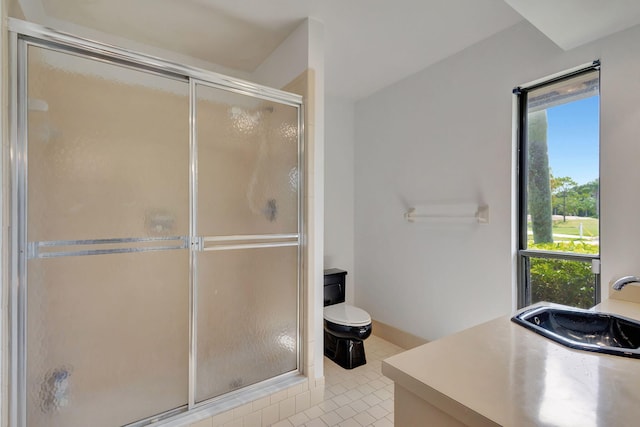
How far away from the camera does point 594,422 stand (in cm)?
57

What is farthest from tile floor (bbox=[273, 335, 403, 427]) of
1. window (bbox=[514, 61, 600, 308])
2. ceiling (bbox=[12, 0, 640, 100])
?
ceiling (bbox=[12, 0, 640, 100])

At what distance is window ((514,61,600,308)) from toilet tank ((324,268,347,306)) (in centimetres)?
142

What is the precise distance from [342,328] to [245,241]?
3.68 feet

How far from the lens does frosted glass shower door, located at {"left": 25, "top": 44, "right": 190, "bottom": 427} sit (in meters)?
1.24

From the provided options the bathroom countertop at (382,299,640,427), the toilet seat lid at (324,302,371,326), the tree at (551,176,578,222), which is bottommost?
the toilet seat lid at (324,302,371,326)

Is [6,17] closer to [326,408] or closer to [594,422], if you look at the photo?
[594,422]

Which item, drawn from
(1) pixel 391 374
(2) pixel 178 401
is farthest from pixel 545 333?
(2) pixel 178 401

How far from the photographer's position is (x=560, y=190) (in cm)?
184

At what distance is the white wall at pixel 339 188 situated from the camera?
3072 mm

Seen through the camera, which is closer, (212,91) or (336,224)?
(212,91)

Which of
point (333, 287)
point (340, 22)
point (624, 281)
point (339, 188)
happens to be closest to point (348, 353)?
point (333, 287)

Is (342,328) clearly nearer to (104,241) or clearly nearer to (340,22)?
(104,241)

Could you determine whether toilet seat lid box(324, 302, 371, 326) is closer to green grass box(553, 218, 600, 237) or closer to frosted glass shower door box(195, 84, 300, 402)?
frosted glass shower door box(195, 84, 300, 402)

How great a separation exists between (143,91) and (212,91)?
1.16 ft
